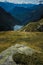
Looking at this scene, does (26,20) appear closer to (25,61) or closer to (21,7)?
(21,7)

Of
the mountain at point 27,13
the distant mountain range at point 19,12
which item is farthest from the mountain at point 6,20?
the mountain at point 27,13

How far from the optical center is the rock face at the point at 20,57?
12.8 meters

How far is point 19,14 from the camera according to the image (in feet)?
81.8

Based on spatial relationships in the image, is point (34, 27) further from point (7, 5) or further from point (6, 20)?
point (7, 5)

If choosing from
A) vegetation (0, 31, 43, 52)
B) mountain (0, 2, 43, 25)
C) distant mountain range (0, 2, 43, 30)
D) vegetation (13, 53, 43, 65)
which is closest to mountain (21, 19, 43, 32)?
mountain (0, 2, 43, 25)

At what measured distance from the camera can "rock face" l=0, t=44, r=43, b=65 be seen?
1277cm

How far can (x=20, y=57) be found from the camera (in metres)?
13.4

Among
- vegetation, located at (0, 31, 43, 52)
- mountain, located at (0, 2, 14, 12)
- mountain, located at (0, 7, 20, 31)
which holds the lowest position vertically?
vegetation, located at (0, 31, 43, 52)

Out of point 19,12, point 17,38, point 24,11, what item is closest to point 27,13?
point 24,11

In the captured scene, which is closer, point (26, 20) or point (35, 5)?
point (35, 5)

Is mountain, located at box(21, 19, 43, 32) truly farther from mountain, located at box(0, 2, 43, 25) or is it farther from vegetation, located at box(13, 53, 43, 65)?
vegetation, located at box(13, 53, 43, 65)

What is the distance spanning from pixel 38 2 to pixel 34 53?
1068cm

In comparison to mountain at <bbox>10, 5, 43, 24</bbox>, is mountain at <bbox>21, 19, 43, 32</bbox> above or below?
below

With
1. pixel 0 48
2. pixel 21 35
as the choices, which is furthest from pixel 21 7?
pixel 0 48
